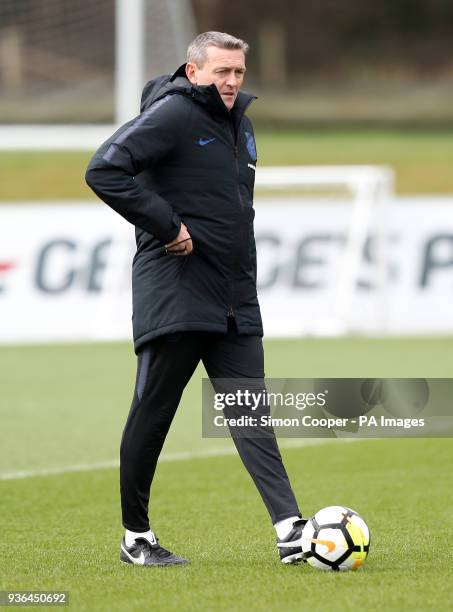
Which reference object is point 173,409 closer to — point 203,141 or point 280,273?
point 203,141

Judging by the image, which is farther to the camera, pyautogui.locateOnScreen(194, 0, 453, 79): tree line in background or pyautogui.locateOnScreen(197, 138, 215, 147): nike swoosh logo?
pyautogui.locateOnScreen(194, 0, 453, 79): tree line in background

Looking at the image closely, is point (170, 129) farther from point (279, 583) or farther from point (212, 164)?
point (279, 583)

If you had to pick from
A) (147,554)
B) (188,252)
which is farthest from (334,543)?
(188,252)

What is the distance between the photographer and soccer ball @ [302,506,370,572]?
5770 millimetres

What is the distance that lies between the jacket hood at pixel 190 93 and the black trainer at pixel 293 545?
65.2 inches

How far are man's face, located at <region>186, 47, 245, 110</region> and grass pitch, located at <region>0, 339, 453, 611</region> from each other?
1.90 metres

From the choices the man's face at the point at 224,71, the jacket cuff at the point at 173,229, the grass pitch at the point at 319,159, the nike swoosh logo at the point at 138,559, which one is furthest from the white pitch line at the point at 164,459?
the grass pitch at the point at 319,159

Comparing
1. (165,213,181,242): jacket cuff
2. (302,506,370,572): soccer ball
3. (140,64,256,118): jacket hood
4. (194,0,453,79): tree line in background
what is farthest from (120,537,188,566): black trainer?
(194,0,453,79): tree line in background

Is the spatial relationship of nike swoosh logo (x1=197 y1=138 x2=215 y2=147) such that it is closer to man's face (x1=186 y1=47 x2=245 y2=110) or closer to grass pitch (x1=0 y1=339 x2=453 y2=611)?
man's face (x1=186 y1=47 x2=245 y2=110)

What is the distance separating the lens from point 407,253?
18.9 m

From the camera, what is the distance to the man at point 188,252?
19.0 ft

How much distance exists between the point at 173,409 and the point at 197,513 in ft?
5.27

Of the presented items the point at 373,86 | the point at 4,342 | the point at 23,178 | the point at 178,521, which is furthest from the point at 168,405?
the point at 373,86

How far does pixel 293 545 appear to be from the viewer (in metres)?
5.88
